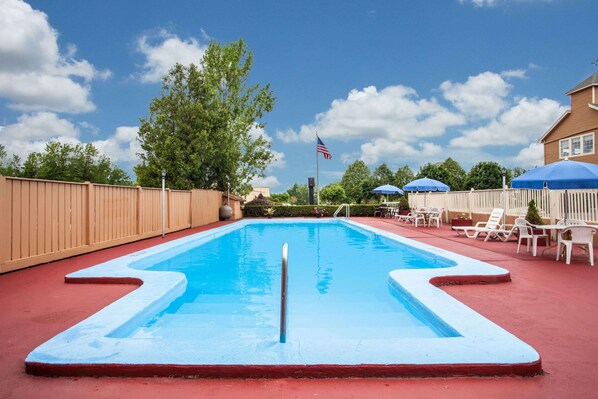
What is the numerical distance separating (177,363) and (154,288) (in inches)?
101

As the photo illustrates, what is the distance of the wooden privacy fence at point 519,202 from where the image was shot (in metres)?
10.1

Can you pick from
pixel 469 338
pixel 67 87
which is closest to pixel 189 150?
pixel 67 87

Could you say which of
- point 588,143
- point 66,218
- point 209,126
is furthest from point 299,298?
point 588,143

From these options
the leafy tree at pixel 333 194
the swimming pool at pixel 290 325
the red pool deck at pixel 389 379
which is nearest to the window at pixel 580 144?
the swimming pool at pixel 290 325

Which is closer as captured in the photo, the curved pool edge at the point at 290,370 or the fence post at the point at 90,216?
the curved pool edge at the point at 290,370

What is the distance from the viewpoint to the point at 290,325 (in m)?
4.59

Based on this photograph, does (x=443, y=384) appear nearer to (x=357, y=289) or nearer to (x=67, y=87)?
(x=357, y=289)

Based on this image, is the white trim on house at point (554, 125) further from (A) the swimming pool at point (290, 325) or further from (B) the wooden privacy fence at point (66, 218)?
(B) the wooden privacy fence at point (66, 218)

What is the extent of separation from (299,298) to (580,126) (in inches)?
843

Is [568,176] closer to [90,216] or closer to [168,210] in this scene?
[90,216]

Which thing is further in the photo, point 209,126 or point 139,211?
point 209,126

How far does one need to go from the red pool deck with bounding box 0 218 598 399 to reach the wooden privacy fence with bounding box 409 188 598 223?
4.40 m

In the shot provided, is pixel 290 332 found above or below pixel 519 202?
below

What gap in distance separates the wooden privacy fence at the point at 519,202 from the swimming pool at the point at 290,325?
→ 4518 mm
